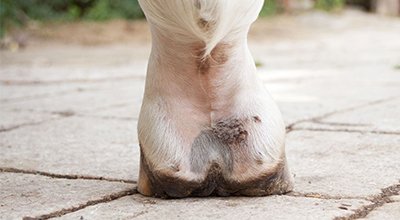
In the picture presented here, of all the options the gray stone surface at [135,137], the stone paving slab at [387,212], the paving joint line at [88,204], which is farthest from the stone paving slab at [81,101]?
the stone paving slab at [387,212]

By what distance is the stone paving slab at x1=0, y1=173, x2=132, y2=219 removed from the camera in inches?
56.1

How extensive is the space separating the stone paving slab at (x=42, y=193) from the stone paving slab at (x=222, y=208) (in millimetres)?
71

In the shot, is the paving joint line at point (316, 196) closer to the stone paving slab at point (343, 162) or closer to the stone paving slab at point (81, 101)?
the stone paving slab at point (343, 162)

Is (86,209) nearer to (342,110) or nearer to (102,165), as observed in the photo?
(102,165)

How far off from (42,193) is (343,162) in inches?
26.9

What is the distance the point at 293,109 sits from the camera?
2.75 meters

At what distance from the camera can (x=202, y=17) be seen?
133 cm

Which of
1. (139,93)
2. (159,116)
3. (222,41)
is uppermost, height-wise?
(222,41)

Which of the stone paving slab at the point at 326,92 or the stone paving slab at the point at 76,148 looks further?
the stone paving slab at the point at 326,92

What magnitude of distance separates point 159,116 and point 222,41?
188mm

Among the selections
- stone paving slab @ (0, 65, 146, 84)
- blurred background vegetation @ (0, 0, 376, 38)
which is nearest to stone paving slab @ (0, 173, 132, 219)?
stone paving slab @ (0, 65, 146, 84)

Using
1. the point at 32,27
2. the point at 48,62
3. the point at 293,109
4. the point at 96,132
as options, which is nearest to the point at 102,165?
the point at 96,132

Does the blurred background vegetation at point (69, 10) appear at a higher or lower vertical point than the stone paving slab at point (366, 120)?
lower

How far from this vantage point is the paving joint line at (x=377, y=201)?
52.0 inches
